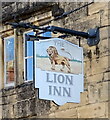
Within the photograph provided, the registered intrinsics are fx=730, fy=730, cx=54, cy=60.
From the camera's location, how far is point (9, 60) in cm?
1383

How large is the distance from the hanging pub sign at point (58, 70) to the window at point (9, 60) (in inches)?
101

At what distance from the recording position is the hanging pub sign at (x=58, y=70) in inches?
432

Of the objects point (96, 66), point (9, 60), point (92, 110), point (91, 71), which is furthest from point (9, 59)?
point (92, 110)

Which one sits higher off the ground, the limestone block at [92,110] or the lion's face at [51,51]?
the lion's face at [51,51]

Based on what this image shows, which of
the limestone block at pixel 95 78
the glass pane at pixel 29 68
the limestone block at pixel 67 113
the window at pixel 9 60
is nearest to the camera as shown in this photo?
the limestone block at pixel 95 78

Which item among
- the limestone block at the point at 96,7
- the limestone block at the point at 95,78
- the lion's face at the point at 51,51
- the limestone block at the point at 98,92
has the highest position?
the limestone block at the point at 96,7

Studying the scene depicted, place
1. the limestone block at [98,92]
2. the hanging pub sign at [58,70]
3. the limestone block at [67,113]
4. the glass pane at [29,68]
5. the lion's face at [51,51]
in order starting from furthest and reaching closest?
1. the glass pane at [29,68]
2. the limestone block at [67,113]
3. the limestone block at [98,92]
4. the lion's face at [51,51]
5. the hanging pub sign at [58,70]

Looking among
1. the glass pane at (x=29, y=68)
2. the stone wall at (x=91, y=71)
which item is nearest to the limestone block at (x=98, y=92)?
the stone wall at (x=91, y=71)

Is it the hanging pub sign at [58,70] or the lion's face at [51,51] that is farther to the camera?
the lion's face at [51,51]

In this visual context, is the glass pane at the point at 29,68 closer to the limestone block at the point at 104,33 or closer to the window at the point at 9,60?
the window at the point at 9,60

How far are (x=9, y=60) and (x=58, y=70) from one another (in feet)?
9.21

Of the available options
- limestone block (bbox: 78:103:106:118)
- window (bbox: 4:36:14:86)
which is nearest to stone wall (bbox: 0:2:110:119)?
limestone block (bbox: 78:103:106:118)

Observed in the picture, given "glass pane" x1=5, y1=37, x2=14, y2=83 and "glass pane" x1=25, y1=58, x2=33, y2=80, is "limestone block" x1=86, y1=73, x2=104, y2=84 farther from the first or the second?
"glass pane" x1=5, y1=37, x2=14, y2=83

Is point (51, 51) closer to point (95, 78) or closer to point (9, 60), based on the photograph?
point (95, 78)
